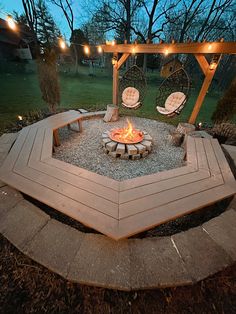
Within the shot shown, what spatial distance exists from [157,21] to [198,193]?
1364 centimetres

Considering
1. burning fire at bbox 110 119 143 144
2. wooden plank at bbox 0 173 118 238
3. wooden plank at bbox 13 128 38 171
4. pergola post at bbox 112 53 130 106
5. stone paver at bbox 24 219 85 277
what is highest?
pergola post at bbox 112 53 130 106

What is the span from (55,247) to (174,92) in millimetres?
4352

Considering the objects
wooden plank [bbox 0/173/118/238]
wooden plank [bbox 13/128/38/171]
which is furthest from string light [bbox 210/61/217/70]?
wooden plank [bbox 13/128/38/171]

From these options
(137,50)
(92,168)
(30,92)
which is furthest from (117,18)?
(92,168)

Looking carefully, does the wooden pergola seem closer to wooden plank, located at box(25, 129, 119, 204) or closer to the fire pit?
the fire pit

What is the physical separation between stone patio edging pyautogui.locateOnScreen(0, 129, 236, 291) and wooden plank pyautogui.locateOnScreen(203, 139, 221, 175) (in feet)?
2.28

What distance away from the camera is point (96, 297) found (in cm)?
113

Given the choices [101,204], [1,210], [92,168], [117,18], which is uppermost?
[117,18]

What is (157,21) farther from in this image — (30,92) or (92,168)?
(92,168)

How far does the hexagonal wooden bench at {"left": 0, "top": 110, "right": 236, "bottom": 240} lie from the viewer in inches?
52.8

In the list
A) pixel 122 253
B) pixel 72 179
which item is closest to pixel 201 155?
pixel 122 253

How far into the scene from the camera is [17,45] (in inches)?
532

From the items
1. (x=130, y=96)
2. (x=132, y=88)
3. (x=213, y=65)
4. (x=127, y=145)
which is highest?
(x=213, y=65)

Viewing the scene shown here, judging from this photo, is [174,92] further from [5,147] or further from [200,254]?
[5,147]
